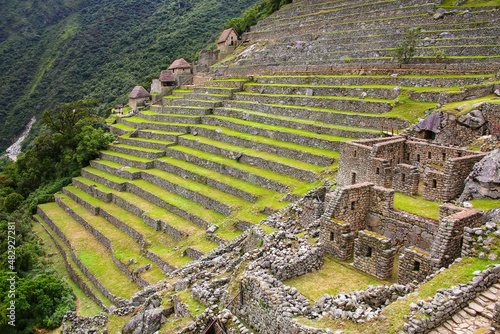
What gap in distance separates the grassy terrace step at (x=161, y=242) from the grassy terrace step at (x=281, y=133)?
683 centimetres

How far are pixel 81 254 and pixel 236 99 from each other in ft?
49.4

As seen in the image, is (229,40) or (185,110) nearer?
(185,110)

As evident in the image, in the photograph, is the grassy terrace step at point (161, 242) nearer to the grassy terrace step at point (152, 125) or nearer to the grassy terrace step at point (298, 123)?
the grassy terrace step at point (152, 125)

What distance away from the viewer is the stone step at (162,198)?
1750 cm

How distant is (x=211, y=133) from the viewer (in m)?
24.5

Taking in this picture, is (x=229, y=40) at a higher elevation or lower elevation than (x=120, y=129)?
higher

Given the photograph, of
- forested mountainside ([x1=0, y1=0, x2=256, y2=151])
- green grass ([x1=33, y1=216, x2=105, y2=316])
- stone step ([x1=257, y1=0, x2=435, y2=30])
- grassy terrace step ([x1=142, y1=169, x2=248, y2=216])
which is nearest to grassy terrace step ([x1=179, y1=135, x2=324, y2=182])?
grassy terrace step ([x1=142, y1=169, x2=248, y2=216])

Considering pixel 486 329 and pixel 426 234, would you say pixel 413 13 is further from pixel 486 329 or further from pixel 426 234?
pixel 486 329

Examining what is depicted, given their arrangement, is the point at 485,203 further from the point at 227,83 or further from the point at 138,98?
the point at 138,98

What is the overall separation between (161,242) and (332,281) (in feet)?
37.6

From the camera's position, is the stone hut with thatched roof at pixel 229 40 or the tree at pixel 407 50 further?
the stone hut with thatched roof at pixel 229 40

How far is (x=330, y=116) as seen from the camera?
19203 mm

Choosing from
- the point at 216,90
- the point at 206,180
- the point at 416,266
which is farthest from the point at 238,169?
the point at 216,90

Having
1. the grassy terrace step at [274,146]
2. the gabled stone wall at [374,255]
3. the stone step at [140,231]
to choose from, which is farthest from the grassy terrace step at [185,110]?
the gabled stone wall at [374,255]
